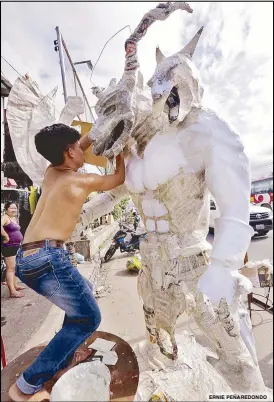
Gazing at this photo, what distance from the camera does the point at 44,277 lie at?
1.39m

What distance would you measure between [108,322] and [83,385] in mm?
2372

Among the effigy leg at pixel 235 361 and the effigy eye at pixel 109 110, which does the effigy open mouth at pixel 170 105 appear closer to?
the effigy eye at pixel 109 110

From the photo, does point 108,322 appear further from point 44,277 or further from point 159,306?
point 44,277

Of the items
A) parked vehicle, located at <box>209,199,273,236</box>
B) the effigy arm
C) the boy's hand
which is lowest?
parked vehicle, located at <box>209,199,273,236</box>

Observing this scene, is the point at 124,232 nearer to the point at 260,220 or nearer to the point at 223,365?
the point at 260,220

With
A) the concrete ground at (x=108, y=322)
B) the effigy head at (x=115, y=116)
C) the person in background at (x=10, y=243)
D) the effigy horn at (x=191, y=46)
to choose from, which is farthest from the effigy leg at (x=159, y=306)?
the person in background at (x=10, y=243)

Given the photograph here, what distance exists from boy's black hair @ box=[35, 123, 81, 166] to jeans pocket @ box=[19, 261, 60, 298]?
1.98 ft

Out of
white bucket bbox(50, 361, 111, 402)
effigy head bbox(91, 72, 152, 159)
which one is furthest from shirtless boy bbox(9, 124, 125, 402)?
white bucket bbox(50, 361, 111, 402)

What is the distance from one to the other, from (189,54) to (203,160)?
1.82ft

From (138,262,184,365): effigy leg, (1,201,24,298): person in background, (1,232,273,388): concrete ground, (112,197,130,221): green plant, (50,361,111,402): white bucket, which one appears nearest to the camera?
(50,361,111,402): white bucket

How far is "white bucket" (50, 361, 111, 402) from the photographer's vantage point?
1.00 m

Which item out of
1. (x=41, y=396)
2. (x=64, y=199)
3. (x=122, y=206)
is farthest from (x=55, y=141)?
(x=122, y=206)

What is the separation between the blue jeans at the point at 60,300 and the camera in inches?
53.4

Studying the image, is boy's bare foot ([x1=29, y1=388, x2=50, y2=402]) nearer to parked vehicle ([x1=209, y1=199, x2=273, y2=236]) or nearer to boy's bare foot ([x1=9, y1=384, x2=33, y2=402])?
boy's bare foot ([x1=9, y1=384, x2=33, y2=402])
